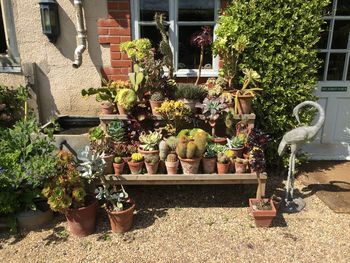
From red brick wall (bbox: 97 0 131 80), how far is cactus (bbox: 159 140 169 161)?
4.56 ft

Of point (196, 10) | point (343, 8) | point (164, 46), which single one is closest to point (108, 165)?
point (164, 46)

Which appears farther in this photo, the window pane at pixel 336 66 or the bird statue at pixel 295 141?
the window pane at pixel 336 66

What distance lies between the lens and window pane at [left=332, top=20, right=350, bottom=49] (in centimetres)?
470

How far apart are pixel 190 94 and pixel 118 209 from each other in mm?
1556

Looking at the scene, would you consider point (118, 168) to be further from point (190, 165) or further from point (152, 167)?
point (190, 165)

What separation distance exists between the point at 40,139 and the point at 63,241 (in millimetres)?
1162

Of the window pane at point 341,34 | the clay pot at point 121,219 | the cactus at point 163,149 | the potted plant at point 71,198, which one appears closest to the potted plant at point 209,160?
the cactus at point 163,149

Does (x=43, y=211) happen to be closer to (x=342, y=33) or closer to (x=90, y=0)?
(x=90, y=0)

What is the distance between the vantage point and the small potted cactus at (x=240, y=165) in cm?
373

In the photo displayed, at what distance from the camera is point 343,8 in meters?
4.64

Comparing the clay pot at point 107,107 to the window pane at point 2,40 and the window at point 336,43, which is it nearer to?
the window pane at point 2,40

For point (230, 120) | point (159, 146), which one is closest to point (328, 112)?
point (230, 120)

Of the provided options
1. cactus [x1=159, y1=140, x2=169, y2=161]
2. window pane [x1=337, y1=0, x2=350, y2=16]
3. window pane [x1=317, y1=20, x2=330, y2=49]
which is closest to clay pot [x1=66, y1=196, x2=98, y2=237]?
cactus [x1=159, y1=140, x2=169, y2=161]

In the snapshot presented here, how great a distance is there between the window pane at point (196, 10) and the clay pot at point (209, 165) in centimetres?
201
